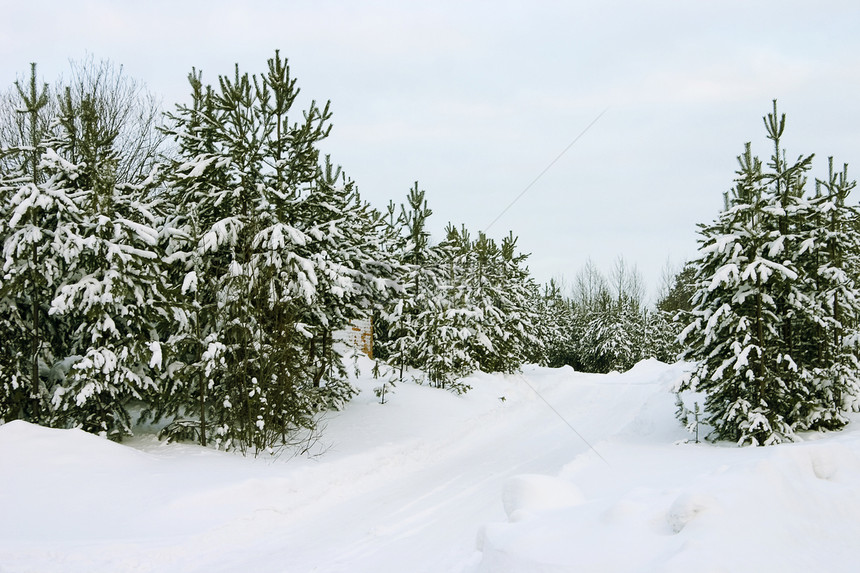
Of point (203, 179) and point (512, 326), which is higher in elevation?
point (203, 179)

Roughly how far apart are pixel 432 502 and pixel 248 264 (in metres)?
4.92

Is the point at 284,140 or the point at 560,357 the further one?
the point at 560,357

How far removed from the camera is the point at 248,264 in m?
10.4

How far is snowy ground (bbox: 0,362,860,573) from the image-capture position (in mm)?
3738

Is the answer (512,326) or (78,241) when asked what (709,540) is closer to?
(78,241)

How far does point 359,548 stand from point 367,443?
4.76m

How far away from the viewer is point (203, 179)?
10922 millimetres

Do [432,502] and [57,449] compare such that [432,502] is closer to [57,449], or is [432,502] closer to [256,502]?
[256,502]

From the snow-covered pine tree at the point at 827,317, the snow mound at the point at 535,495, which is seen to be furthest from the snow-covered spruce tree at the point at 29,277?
the snow-covered pine tree at the point at 827,317

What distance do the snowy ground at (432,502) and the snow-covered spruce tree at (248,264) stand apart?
0.80m

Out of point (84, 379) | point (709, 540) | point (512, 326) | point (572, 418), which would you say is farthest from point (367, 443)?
point (512, 326)

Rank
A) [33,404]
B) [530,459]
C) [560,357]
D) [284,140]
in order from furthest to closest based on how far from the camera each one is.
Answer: [560,357], [284,140], [530,459], [33,404]

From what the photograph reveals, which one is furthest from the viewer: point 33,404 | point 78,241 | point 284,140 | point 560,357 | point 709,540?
point 560,357

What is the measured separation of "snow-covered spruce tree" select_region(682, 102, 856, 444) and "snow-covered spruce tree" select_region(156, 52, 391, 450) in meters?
6.38
